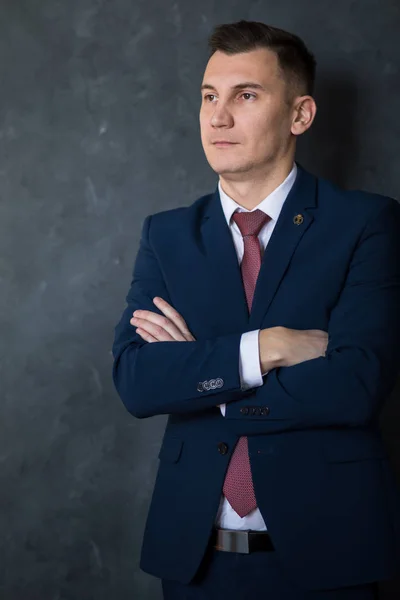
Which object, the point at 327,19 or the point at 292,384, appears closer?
the point at 292,384

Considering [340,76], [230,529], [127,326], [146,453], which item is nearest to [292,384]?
[230,529]

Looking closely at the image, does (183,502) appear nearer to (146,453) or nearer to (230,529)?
(230,529)

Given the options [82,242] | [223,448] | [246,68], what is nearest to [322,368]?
[223,448]

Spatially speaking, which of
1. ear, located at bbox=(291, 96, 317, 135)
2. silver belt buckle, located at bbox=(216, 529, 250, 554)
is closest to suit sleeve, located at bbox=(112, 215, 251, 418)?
silver belt buckle, located at bbox=(216, 529, 250, 554)

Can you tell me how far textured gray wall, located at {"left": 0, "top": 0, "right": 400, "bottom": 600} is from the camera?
280cm

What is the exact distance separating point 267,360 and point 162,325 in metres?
0.30

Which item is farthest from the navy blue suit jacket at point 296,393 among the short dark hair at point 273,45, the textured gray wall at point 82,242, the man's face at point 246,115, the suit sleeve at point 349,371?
the textured gray wall at point 82,242

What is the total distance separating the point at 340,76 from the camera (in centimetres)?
274

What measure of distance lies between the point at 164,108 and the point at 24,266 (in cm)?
69

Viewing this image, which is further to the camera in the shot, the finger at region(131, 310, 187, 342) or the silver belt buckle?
the finger at region(131, 310, 187, 342)

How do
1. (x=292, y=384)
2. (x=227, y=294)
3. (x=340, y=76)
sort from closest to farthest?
1. (x=292, y=384)
2. (x=227, y=294)
3. (x=340, y=76)

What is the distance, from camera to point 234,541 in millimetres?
1966

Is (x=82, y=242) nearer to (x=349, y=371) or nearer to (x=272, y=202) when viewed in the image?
(x=272, y=202)

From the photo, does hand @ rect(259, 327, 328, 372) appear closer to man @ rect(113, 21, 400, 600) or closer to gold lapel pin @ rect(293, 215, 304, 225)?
man @ rect(113, 21, 400, 600)
